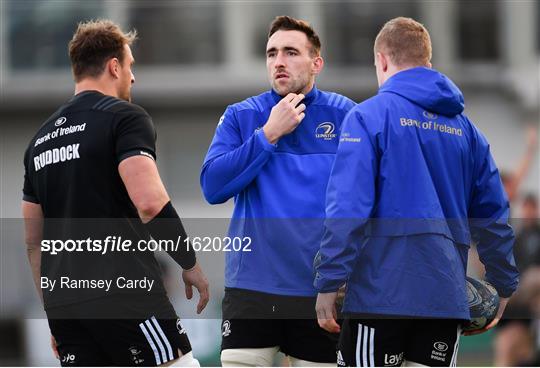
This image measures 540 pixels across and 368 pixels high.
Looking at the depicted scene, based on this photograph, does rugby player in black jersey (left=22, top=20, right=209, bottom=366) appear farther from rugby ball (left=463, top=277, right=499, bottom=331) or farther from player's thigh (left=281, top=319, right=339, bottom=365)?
rugby ball (left=463, top=277, right=499, bottom=331)

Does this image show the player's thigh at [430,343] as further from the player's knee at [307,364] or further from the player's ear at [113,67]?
the player's ear at [113,67]

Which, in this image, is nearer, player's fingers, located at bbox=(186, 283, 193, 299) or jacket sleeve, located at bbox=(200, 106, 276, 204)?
player's fingers, located at bbox=(186, 283, 193, 299)

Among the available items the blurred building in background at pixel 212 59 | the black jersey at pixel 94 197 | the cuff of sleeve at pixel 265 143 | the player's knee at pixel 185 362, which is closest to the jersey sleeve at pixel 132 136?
the black jersey at pixel 94 197

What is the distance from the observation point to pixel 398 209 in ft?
17.6

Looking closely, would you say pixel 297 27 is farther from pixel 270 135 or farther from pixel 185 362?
pixel 185 362

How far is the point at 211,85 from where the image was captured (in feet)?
65.5

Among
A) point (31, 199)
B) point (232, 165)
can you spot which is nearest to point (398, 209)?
point (232, 165)

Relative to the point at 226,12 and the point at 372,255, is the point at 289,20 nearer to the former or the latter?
the point at 372,255

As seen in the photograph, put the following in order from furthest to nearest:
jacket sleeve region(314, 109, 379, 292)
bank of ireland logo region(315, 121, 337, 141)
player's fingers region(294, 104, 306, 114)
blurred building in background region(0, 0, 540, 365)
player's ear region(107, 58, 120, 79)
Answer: blurred building in background region(0, 0, 540, 365) < bank of ireland logo region(315, 121, 337, 141) < player's fingers region(294, 104, 306, 114) < player's ear region(107, 58, 120, 79) < jacket sleeve region(314, 109, 379, 292)

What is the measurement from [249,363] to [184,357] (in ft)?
1.64

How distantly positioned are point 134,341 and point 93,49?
54.6 inches

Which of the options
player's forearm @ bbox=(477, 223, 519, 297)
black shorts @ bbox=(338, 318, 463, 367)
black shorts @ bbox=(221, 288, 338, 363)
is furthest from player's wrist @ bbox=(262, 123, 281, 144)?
player's forearm @ bbox=(477, 223, 519, 297)

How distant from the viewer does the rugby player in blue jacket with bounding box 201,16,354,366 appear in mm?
5902

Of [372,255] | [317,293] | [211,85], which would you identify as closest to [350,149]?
[372,255]
